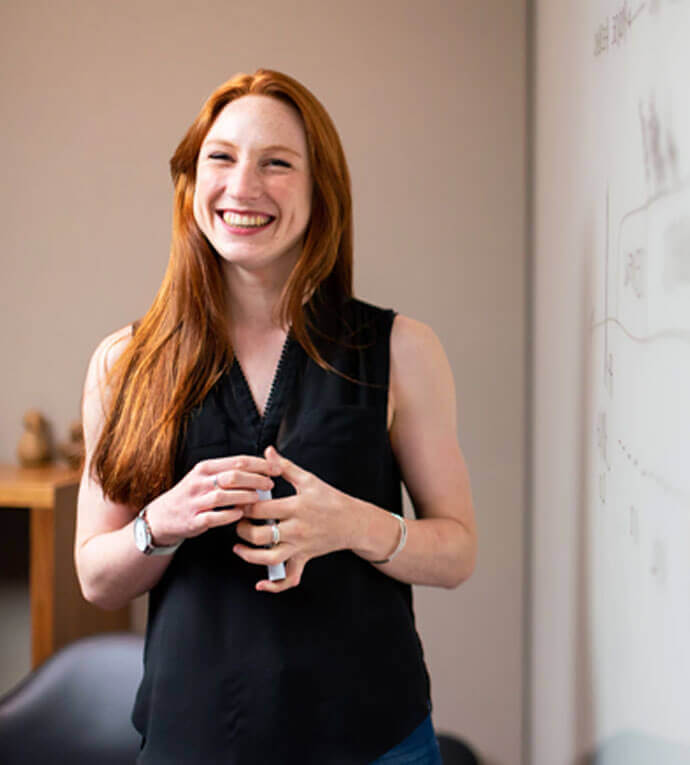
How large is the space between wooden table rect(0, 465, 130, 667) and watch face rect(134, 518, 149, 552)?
1.07 metres

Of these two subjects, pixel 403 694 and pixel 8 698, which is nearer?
pixel 403 694

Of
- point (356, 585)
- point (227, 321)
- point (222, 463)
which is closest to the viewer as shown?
point (222, 463)

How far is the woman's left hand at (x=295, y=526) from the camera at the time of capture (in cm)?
105

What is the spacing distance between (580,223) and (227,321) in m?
0.56

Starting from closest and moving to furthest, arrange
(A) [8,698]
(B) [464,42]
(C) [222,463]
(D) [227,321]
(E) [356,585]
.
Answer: (C) [222,463] < (E) [356,585] < (D) [227,321] < (A) [8,698] < (B) [464,42]

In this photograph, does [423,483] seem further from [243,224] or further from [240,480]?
[243,224]

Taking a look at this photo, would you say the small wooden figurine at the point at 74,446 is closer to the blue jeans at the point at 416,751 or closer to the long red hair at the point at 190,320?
the long red hair at the point at 190,320

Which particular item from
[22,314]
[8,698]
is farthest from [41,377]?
[8,698]

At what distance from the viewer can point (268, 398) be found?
122 centimetres

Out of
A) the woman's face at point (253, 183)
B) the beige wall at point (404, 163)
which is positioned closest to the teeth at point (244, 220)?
the woman's face at point (253, 183)

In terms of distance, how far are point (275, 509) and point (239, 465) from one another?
0.07m

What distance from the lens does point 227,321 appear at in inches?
50.6

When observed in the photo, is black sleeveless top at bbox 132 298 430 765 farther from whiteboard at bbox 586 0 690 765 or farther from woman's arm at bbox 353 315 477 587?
whiteboard at bbox 586 0 690 765

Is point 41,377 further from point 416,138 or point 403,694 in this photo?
point 403,694
